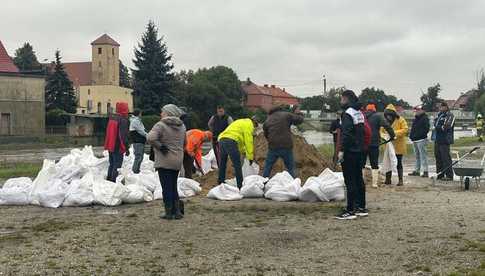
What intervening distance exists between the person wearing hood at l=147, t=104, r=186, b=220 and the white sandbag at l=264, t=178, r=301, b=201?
1996 mm

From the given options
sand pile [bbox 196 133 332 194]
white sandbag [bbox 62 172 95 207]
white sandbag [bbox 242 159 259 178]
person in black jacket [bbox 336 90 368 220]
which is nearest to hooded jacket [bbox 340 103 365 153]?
person in black jacket [bbox 336 90 368 220]

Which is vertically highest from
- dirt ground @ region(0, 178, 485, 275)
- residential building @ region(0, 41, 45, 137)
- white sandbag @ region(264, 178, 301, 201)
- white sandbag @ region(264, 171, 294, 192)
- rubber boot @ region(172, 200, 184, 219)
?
residential building @ region(0, 41, 45, 137)

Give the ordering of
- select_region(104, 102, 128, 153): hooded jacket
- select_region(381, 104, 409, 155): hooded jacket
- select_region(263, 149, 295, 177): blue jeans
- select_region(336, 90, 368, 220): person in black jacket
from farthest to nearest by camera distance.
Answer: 1. select_region(381, 104, 409, 155): hooded jacket
2. select_region(104, 102, 128, 153): hooded jacket
3. select_region(263, 149, 295, 177): blue jeans
4. select_region(336, 90, 368, 220): person in black jacket

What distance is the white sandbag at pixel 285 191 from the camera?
10.0 metres

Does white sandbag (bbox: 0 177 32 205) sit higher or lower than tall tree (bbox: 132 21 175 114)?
lower

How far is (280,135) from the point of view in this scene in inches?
419

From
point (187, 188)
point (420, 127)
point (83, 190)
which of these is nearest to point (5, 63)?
point (420, 127)

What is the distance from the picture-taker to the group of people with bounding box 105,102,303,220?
850cm

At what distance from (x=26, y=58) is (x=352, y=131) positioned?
9674 centimetres

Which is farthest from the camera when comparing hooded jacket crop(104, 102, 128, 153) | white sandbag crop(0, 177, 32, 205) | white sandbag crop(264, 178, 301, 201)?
hooded jacket crop(104, 102, 128, 153)

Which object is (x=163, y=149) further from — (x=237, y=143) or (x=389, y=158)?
(x=389, y=158)

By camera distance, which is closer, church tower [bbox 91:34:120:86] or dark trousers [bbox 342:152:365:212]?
dark trousers [bbox 342:152:365:212]

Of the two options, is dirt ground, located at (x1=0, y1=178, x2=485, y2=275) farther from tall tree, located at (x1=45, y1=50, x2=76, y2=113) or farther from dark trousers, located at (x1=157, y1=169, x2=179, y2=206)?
tall tree, located at (x1=45, y1=50, x2=76, y2=113)

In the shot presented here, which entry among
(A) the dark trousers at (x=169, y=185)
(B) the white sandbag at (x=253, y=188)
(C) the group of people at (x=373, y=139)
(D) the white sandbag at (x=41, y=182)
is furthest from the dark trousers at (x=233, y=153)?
(D) the white sandbag at (x=41, y=182)
